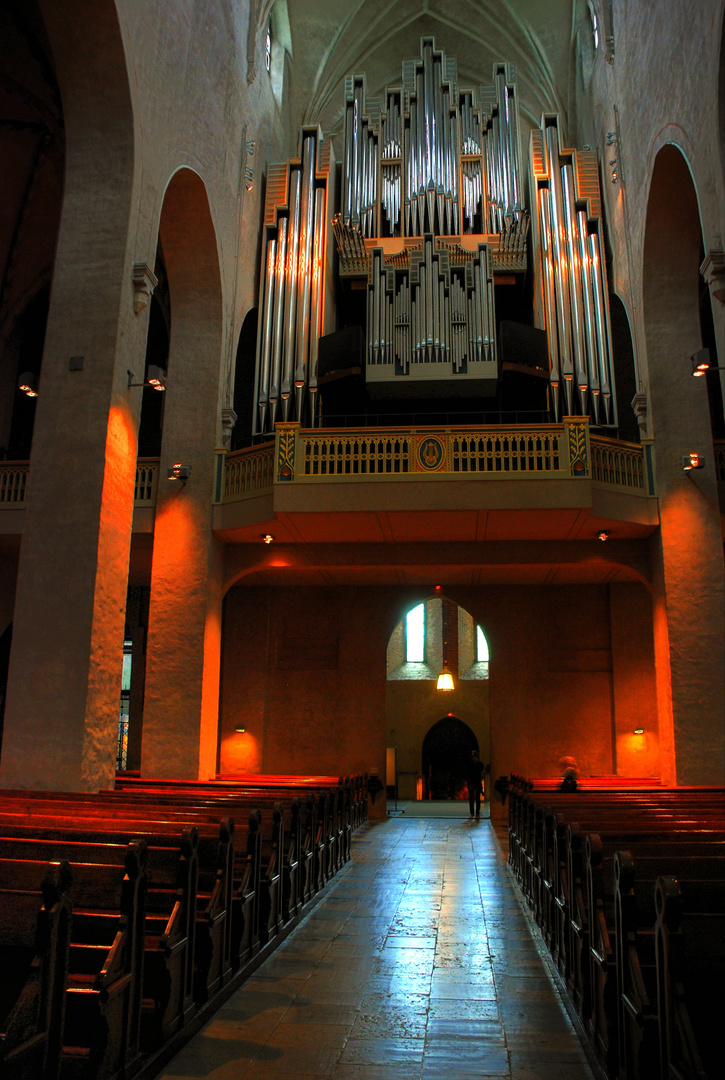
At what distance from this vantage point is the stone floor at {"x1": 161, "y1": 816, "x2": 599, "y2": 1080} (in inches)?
130

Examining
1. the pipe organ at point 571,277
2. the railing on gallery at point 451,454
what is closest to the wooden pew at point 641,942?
the railing on gallery at point 451,454

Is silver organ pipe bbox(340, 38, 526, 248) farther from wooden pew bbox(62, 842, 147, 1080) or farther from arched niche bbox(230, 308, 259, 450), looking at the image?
wooden pew bbox(62, 842, 147, 1080)

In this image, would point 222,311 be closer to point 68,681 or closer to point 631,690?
point 68,681

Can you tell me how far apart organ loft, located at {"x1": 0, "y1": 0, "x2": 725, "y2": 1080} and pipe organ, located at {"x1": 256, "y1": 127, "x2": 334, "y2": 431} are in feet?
0.22

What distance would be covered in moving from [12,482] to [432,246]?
8.19 metres

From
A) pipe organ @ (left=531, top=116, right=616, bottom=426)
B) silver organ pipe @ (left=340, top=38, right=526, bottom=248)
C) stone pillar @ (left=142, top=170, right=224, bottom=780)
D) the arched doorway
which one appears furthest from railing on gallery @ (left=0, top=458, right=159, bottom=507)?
the arched doorway

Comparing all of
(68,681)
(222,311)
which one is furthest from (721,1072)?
(222,311)

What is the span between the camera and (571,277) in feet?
45.2

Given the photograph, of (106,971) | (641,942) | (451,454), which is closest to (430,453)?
(451,454)

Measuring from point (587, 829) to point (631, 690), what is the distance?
1007cm

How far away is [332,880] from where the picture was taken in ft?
25.3

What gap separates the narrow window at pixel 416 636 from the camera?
22.0 metres

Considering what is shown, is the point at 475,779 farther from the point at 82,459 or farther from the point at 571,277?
the point at 82,459

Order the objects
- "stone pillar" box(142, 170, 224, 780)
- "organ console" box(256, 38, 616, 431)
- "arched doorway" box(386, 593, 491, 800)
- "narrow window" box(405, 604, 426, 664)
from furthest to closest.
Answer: "narrow window" box(405, 604, 426, 664) → "arched doorway" box(386, 593, 491, 800) → "organ console" box(256, 38, 616, 431) → "stone pillar" box(142, 170, 224, 780)
